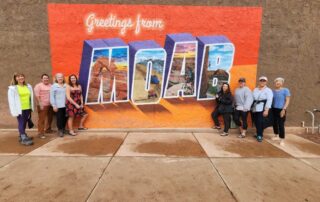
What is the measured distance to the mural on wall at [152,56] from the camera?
684cm

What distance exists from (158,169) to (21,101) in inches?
151

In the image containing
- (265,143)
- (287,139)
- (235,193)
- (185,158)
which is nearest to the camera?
(235,193)

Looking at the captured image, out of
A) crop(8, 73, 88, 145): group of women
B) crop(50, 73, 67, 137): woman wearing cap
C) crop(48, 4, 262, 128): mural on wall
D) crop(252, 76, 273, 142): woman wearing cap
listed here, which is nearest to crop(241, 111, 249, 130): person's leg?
crop(252, 76, 273, 142): woman wearing cap

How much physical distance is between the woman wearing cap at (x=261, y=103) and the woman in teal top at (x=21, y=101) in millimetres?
5895

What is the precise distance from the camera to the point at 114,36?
6.89 meters

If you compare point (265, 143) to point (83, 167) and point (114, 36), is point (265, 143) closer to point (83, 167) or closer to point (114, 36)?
point (83, 167)

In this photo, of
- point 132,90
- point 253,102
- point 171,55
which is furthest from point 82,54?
point 253,102

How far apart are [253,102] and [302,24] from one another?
2946 mm

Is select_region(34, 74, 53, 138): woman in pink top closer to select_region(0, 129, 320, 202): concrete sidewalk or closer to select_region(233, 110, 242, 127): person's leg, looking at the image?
select_region(0, 129, 320, 202): concrete sidewalk

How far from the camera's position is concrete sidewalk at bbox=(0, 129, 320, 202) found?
11.6 feet

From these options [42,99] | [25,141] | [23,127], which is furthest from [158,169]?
[42,99]

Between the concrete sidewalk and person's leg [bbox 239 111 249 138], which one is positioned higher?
person's leg [bbox 239 111 249 138]

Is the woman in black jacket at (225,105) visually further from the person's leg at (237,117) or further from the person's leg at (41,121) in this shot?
the person's leg at (41,121)

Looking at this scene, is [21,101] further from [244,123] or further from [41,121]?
[244,123]
